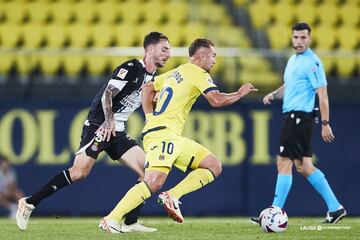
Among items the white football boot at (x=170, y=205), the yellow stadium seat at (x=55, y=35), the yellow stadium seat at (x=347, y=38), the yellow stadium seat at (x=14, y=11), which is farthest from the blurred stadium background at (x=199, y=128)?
the white football boot at (x=170, y=205)

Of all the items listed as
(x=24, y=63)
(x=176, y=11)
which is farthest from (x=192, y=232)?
(x=176, y=11)

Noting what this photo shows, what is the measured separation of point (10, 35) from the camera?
677 inches

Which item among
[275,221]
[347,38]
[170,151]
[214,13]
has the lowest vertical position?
[275,221]

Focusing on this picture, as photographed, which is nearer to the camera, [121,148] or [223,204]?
[121,148]

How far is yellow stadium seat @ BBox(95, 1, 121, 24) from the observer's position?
17.9 metres

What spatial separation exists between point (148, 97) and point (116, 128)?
2.23 feet

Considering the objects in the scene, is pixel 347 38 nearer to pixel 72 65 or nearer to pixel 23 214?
pixel 72 65

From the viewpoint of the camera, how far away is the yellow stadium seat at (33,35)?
1720cm

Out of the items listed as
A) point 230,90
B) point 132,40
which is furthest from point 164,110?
point 132,40

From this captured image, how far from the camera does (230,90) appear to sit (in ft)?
49.5

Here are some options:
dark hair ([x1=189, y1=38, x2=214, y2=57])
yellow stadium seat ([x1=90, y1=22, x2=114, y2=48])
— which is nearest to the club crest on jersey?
dark hair ([x1=189, y1=38, x2=214, y2=57])

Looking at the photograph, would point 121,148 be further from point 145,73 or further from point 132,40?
point 132,40

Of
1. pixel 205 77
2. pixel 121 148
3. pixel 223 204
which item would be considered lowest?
pixel 223 204

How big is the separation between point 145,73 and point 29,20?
7.53m
